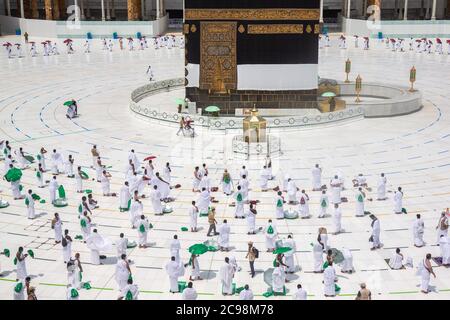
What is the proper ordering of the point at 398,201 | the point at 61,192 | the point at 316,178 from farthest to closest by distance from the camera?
1. the point at 316,178
2. the point at 61,192
3. the point at 398,201

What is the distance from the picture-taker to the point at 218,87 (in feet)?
102

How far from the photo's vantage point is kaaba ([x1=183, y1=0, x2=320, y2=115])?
99.6ft

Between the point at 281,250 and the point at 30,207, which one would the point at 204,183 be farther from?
the point at 281,250

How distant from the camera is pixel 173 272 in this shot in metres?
14.8

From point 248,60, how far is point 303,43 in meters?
2.75

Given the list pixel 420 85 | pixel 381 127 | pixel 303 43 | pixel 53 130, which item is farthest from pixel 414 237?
pixel 420 85

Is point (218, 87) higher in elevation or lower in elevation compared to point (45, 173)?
higher

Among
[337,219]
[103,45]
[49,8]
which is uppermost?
[49,8]

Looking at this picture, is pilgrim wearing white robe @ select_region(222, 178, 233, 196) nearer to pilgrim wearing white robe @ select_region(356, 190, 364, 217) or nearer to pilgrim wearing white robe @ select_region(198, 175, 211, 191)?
pilgrim wearing white robe @ select_region(198, 175, 211, 191)

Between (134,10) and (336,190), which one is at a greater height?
(134,10)

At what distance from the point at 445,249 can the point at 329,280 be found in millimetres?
3509

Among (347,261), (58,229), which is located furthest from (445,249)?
(58,229)

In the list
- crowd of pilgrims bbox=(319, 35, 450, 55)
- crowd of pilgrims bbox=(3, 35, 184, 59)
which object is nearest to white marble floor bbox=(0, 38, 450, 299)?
crowd of pilgrims bbox=(319, 35, 450, 55)
